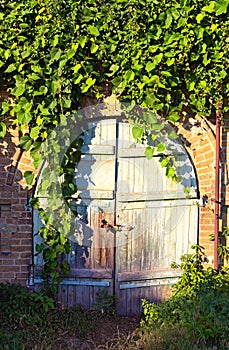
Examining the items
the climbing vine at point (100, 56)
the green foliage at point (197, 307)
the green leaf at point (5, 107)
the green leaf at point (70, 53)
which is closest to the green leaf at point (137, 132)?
the climbing vine at point (100, 56)

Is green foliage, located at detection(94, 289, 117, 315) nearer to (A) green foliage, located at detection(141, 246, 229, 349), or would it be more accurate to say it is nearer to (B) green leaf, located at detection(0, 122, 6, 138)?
(A) green foliage, located at detection(141, 246, 229, 349)

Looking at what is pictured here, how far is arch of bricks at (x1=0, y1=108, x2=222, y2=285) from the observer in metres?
5.54

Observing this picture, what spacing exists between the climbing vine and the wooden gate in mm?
268

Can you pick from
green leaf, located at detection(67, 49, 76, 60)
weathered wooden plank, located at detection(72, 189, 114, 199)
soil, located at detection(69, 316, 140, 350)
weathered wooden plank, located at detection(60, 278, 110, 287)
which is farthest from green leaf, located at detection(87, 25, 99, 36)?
soil, located at detection(69, 316, 140, 350)

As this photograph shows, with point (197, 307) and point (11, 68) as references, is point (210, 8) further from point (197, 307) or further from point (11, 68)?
point (197, 307)

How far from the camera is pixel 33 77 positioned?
5.19 m

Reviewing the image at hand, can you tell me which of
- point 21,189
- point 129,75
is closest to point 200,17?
point 129,75

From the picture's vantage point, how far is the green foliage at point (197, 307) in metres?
4.85

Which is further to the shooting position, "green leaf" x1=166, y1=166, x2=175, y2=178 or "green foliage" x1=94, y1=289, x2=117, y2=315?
"green foliage" x1=94, y1=289, x2=117, y2=315

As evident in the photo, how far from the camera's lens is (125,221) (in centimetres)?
570

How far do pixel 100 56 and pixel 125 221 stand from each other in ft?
5.79

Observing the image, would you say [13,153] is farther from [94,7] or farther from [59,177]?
[94,7]

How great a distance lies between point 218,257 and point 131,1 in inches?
114

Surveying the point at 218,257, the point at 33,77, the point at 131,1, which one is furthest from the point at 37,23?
the point at 218,257
